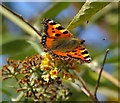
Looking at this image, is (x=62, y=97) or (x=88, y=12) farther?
(x=62, y=97)

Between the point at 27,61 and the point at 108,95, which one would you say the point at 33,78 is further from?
the point at 108,95

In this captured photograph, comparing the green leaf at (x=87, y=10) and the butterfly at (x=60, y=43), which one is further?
the butterfly at (x=60, y=43)

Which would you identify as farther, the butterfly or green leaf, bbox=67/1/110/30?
the butterfly

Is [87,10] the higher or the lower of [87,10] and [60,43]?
the higher

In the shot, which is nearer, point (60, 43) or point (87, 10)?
point (87, 10)

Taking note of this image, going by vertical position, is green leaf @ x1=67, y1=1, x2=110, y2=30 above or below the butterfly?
above

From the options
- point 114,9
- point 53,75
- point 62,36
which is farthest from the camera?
point 114,9

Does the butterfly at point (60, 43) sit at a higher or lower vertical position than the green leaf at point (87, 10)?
lower

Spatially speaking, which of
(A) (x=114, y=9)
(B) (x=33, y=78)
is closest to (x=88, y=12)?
(B) (x=33, y=78)
